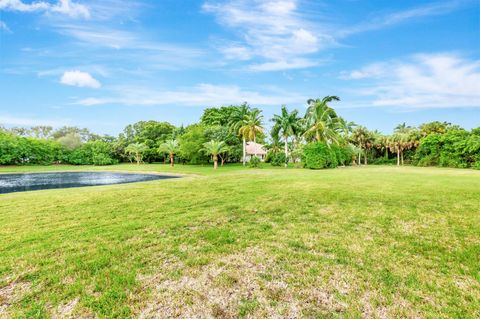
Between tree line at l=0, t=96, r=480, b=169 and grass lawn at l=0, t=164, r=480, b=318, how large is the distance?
970 inches

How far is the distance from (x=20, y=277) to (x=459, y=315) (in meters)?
5.62

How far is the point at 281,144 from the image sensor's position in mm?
41656

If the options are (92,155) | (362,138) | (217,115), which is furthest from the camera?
(92,155)

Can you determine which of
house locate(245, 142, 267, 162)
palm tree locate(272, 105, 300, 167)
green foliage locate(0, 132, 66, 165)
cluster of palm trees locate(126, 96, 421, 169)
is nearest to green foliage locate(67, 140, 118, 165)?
green foliage locate(0, 132, 66, 165)

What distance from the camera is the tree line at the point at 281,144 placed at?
30656 millimetres

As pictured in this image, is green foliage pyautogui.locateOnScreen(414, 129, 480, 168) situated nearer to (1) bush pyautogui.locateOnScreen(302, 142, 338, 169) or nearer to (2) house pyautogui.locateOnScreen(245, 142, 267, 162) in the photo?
(1) bush pyautogui.locateOnScreen(302, 142, 338, 169)

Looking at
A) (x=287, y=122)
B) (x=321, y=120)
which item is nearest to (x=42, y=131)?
(x=287, y=122)

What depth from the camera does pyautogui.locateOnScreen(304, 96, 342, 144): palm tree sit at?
98.7 ft

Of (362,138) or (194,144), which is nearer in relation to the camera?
(194,144)

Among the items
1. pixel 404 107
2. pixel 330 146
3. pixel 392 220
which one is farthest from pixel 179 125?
pixel 392 220

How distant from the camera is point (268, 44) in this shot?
1867 cm

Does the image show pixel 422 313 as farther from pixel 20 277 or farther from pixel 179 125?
pixel 179 125

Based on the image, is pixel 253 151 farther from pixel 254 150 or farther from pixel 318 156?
pixel 318 156

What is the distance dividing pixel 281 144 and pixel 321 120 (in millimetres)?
12151
